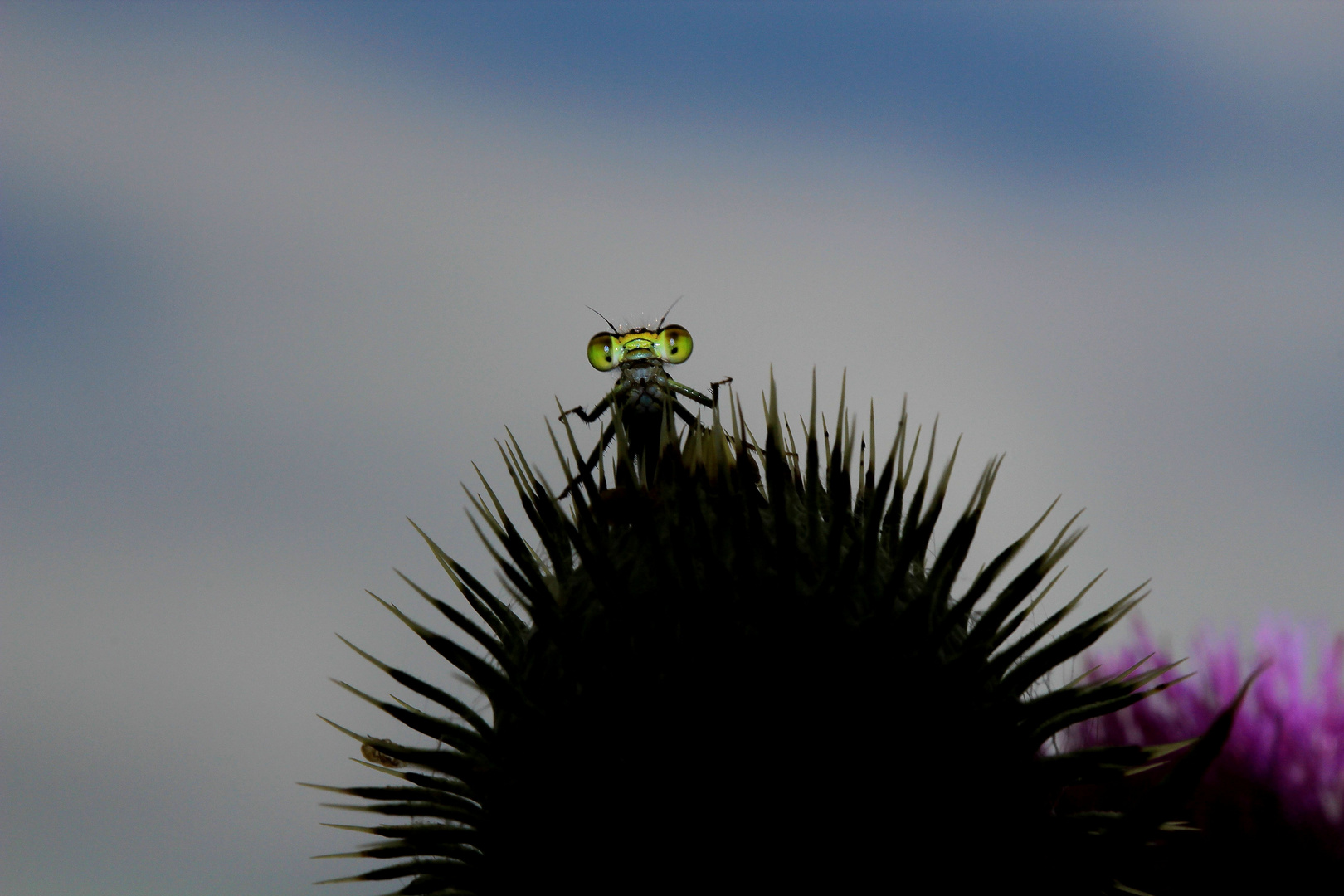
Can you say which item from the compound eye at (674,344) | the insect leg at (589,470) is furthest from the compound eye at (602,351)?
the insect leg at (589,470)

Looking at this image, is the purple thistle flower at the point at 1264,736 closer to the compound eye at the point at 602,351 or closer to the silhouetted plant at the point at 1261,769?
the silhouetted plant at the point at 1261,769

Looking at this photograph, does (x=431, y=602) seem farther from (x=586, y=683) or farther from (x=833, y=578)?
(x=833, y=578)

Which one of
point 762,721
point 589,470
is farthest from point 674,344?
point 762,721

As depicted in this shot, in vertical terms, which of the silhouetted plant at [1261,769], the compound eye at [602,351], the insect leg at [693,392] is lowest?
the silhouetted plant at [1261,769]

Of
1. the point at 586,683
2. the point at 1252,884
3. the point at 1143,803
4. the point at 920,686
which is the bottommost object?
the point at 1252,884

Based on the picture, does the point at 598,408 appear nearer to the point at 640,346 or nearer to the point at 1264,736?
the point at 640,346

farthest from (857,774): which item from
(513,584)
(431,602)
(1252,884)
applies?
(1252,884)
